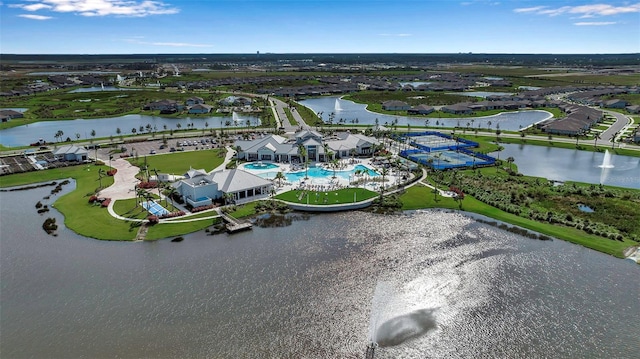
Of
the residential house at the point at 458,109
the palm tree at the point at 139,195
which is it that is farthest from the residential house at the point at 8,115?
the residential house at the point at 458,109

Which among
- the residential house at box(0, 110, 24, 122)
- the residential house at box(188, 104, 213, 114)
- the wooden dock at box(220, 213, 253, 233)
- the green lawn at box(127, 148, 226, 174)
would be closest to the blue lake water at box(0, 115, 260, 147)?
the residential house at box(188, 104, 213, 114)

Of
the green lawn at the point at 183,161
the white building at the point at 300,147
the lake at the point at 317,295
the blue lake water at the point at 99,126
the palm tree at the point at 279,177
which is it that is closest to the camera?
the lake at the point at 317,295

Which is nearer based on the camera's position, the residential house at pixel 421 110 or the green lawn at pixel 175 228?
the green lawn at pixel 175 228

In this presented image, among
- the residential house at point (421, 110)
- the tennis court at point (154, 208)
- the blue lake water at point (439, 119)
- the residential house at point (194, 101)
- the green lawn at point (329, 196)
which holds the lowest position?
the tennis court at point (154, 208)

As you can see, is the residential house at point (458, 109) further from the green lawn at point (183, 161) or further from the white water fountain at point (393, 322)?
the white water fountain at point (393, 322)

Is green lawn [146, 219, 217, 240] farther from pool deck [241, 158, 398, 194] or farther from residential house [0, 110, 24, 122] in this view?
residential house [0, 110, 24, 122]

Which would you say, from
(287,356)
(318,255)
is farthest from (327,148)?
(287,356)

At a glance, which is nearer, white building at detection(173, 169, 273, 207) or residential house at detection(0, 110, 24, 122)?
white building at detection(173, 169, 273, 207)
